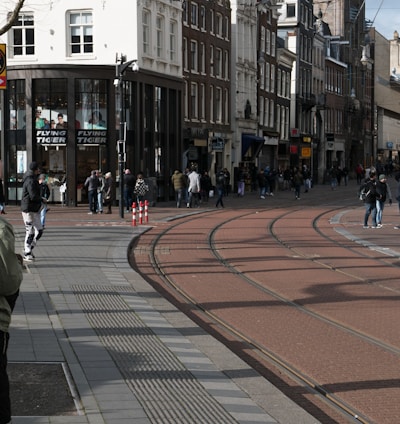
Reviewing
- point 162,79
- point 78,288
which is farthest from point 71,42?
point 78,288

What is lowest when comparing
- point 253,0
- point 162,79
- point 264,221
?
point 264,221

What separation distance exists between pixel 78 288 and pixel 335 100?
85.3 m

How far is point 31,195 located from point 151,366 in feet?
31.4

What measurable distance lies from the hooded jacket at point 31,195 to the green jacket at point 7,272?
1203cm

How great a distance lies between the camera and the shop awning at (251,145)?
217 ft

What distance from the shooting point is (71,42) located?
44.4 metres

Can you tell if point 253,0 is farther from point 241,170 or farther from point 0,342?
point 0,342

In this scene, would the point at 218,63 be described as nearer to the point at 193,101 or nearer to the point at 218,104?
the point at 218,104

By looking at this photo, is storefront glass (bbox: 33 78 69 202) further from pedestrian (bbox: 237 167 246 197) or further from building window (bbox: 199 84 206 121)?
building window (bbox: 199 84 206 121)

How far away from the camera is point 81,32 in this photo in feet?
146

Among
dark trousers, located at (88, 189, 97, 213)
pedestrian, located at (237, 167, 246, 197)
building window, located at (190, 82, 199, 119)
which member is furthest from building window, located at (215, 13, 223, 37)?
dark trousers, located at (88, 189, 97, 213)

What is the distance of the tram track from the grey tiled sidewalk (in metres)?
0.47

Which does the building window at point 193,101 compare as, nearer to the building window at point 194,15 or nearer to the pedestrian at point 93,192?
the building window at point 194,15

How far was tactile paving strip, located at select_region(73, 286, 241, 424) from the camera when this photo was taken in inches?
271
